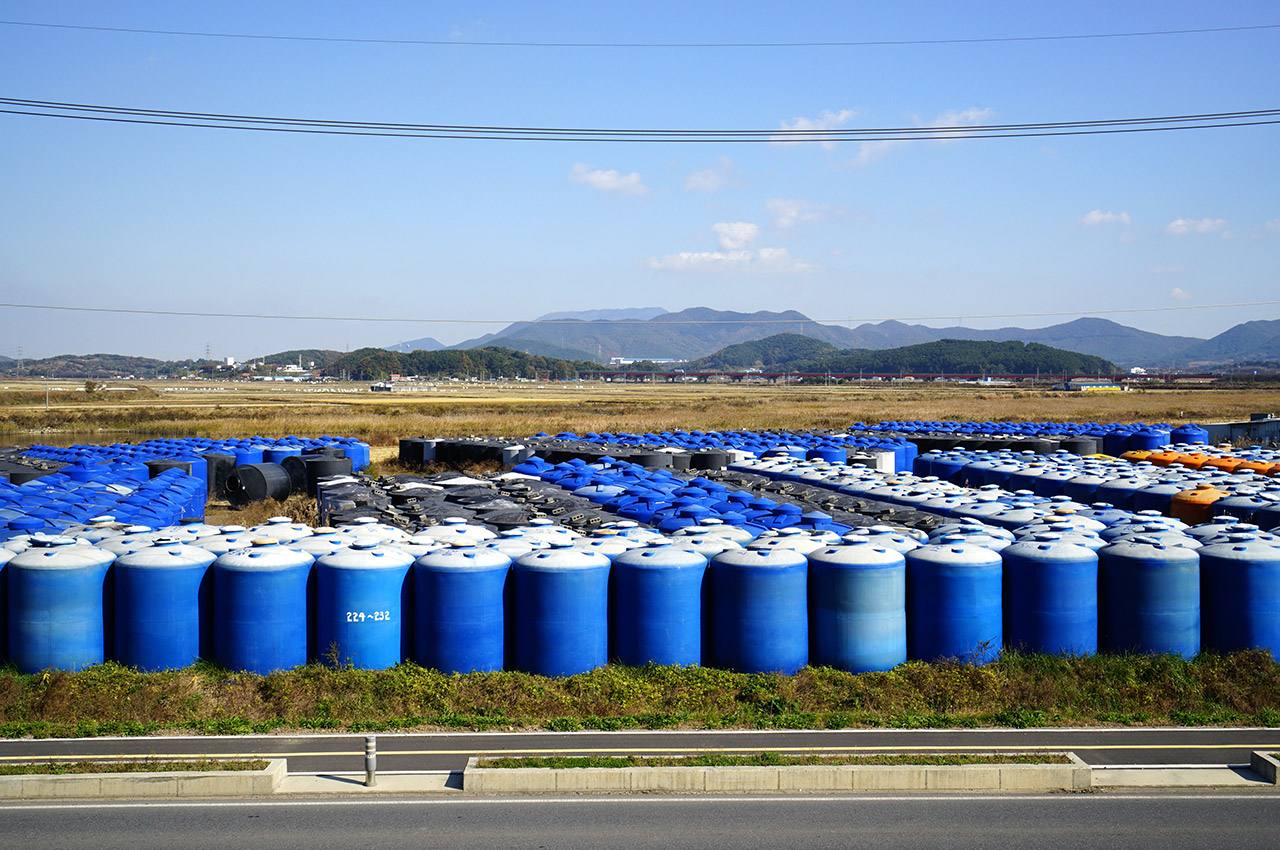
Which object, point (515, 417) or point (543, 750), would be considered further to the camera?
point (515, 417)

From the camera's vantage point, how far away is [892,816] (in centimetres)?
818

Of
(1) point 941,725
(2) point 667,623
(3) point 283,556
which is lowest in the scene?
(1) point 941,725

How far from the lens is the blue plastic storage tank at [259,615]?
1146cm

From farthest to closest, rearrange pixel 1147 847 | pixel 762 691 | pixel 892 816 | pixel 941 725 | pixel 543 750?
pixel 762 691
pixel 941 725
pixel 543 750
pixel 892 816
pixel 1147 847

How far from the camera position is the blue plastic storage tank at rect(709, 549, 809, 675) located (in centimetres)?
1159

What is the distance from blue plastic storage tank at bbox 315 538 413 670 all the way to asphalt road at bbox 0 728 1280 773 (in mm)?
1465

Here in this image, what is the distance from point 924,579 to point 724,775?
424 centimetres

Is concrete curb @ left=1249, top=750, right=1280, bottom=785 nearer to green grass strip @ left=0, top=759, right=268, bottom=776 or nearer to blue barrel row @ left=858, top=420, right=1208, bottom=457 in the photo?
green grass strip @ left=0, top=759, right=268, bottom=776

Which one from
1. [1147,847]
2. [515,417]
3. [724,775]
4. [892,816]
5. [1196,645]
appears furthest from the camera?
[515,417]

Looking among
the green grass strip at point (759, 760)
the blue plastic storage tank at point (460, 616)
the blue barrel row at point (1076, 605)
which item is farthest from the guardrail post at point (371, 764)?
the blue barrel row at point (1076, 605)

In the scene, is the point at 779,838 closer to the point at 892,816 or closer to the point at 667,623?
the point at 892,816

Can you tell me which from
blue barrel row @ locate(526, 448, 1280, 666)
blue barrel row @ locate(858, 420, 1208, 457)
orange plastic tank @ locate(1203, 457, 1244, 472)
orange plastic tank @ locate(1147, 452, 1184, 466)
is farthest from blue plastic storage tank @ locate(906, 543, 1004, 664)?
blue barrel row @ locate(858, 420, 1208, 457)

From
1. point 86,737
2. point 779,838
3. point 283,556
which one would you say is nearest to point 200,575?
point 283,556

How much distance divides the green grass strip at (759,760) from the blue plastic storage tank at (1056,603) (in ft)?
9.15
